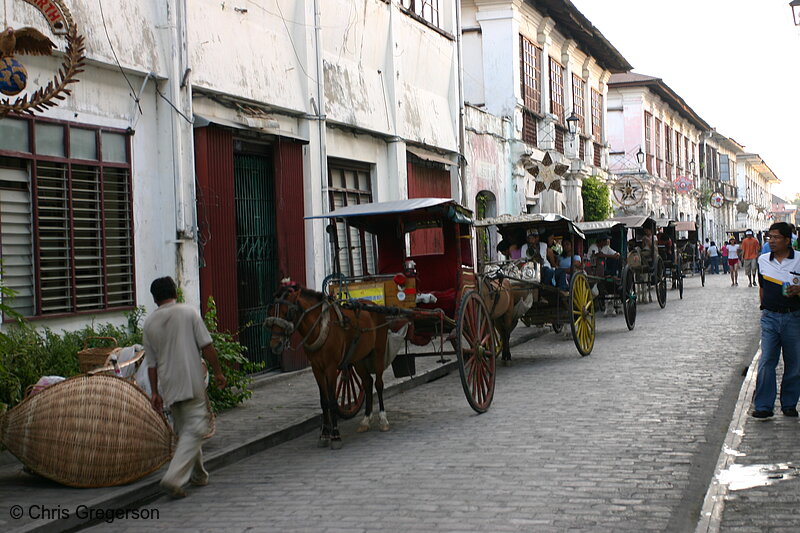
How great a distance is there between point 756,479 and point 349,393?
420 cm

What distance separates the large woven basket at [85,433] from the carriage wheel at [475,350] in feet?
10.7

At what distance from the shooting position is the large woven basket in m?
7.02

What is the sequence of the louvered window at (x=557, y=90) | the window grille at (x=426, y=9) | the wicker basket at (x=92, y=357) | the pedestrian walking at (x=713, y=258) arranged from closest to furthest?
the wicker basket at (x=92, y=357)
the window grille at (x=426, y=9)
the louvered window at (x=557, y=90)
the pedestrian walking at (x=713, y=258)

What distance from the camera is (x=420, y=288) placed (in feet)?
36.8

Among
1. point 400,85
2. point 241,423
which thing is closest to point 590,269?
point 400,85

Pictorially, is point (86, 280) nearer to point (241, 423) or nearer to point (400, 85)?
point (241, 423)

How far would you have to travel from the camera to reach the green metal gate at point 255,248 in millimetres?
12672

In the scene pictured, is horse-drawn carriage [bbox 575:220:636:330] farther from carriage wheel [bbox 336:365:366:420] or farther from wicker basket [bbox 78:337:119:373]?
wicker basket [bbox 78:337:119:373]

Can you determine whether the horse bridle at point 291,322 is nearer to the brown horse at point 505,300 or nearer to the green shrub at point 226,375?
the green shrub at point 226,375

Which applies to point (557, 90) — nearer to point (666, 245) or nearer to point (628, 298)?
point (666, 245)

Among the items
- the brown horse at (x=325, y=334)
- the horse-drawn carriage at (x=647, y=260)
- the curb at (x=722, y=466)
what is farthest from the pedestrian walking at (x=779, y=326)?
the horse-drawn carriage at (x=647, y=260)

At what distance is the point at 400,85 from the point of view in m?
17.8

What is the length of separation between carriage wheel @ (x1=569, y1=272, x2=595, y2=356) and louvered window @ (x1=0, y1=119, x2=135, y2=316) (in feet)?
21.1

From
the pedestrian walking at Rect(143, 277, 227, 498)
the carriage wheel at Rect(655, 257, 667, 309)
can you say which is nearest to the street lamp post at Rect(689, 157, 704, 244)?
the carriage wheel at Rect(655, 257, 667, 309)
